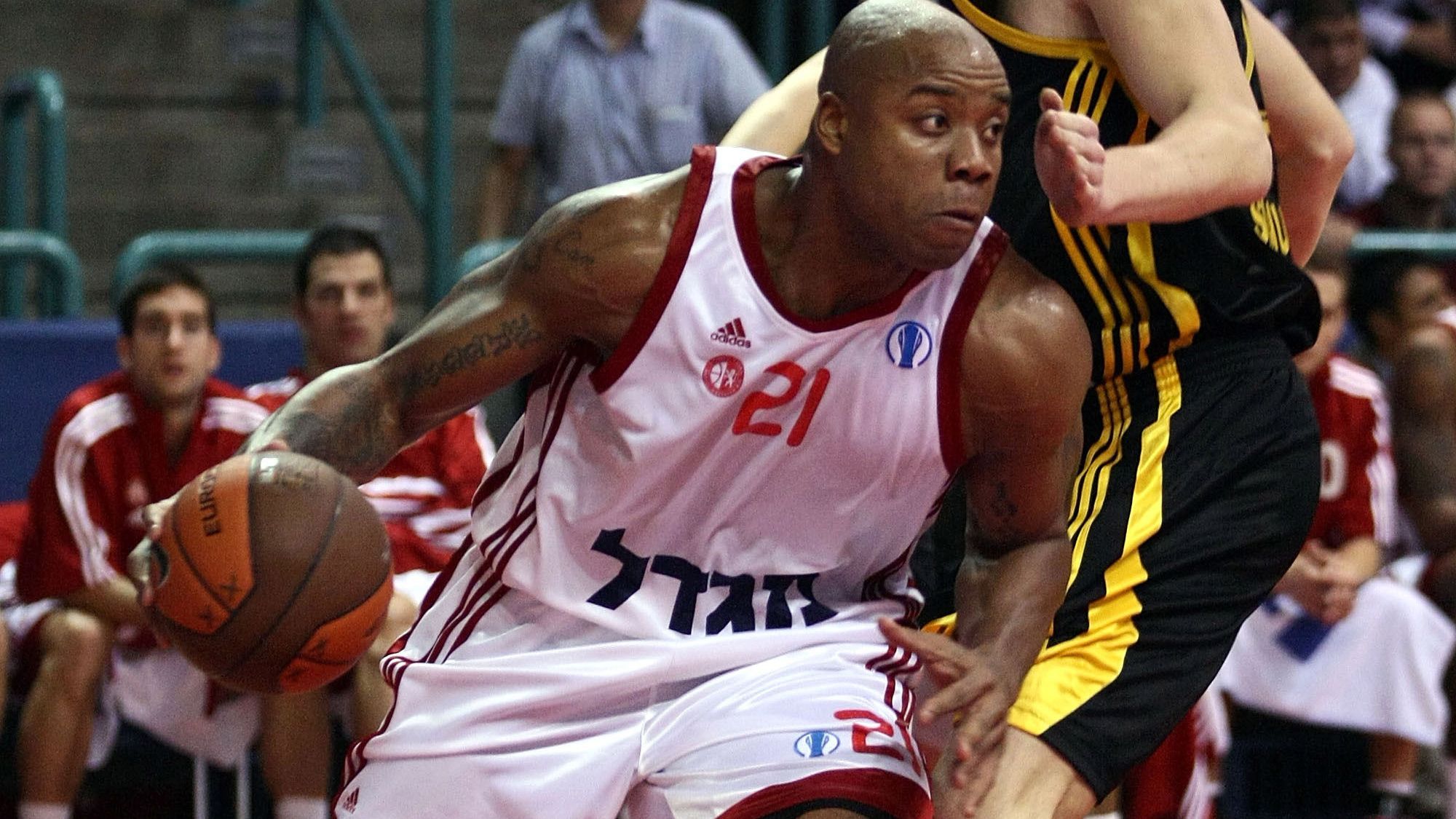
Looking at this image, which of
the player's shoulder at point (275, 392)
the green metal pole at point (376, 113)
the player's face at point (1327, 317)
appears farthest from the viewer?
the green metal pole at point (376, 113)

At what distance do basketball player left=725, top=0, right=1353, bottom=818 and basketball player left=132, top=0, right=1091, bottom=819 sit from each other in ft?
0.57

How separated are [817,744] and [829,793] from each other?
0.08 metres

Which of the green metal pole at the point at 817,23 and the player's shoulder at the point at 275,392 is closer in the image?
the player's shoulder at the point at 275,392

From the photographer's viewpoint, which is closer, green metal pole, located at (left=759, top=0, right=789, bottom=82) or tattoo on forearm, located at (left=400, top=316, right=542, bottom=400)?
tattoo on forearm, located at (left=400, top=316, right=542, bottom=400)

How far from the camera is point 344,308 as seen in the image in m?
5.65

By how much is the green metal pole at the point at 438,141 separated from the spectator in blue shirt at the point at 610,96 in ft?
0.65

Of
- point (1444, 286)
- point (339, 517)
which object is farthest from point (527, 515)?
point (1444, 286)

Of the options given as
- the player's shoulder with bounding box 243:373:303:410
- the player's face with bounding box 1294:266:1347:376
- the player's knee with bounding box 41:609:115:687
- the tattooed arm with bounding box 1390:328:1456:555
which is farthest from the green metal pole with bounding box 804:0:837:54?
the player's knee with bounding box 41:609:115:687

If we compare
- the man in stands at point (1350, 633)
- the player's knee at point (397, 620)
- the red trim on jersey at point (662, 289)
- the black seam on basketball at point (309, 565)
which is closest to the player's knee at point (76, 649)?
the player's knee at point (397, 620)

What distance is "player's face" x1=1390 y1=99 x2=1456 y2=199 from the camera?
7.11m

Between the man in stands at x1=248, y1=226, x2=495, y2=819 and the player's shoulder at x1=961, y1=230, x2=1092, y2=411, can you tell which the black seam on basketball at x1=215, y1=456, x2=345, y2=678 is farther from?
the man in stands at x1=248, y1=226, x2=495, y2=819

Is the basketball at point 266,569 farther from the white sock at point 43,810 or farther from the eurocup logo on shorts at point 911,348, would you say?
the white sock at point 43,810

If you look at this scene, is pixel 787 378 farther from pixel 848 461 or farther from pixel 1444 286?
pixel 1444 286

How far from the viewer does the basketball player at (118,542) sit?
16.9 ft
